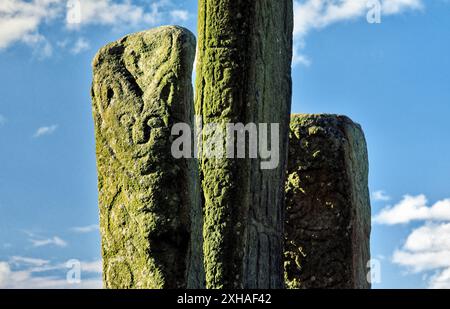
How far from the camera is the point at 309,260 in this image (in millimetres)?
9789

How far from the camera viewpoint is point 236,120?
7992 mm

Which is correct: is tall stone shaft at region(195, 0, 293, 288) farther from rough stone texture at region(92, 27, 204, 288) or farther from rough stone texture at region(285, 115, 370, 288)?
rough stone texture at region(285, 115, 370, 288)

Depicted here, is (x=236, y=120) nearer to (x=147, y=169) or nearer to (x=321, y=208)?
(x=147, y=169)

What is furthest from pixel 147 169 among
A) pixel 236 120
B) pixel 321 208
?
pixel 321 208

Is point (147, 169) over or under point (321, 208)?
under

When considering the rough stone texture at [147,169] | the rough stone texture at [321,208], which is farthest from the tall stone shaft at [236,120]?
the rough stone texture at [321,208]

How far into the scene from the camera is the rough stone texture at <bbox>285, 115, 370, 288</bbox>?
9.73 m

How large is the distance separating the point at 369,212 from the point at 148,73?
4.06 metres

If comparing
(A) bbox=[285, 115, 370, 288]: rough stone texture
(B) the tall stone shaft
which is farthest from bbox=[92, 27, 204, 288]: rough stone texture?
(A) bbox=[285, 115, 370, 288]: rough stone texture

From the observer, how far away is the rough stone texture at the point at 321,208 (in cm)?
973

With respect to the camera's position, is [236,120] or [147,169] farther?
[236,120]

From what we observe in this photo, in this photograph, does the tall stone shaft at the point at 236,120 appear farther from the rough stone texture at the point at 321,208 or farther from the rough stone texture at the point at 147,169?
the rough stone texture at the point at 321,208

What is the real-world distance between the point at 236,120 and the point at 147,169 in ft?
4.99
